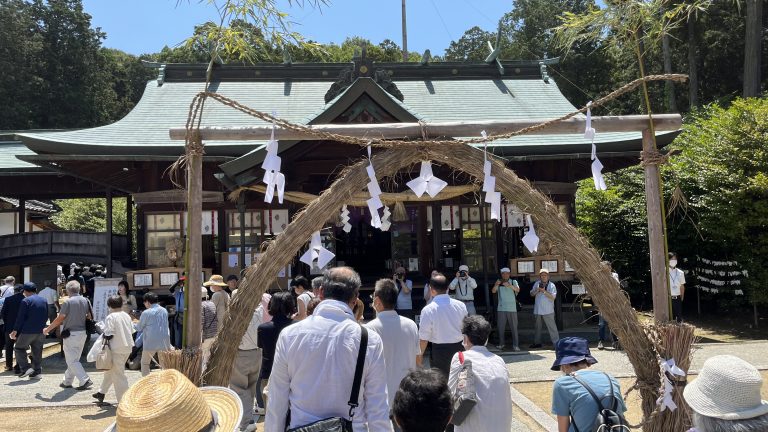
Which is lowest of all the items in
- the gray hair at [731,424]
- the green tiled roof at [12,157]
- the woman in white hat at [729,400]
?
the gray hair at [731,424]

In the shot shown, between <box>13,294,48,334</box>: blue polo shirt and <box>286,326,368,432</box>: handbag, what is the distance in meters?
8.23

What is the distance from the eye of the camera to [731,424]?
7.38 ft

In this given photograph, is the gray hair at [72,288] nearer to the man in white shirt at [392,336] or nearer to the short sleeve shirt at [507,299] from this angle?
the man in white shirt at [392,336]

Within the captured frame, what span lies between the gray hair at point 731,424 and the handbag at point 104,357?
7.04 m

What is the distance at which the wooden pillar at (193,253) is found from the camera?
457 centimetres

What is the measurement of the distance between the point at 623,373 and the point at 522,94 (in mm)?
10861

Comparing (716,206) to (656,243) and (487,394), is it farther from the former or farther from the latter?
(487,394)

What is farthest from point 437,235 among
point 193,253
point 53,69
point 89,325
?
point 53,69

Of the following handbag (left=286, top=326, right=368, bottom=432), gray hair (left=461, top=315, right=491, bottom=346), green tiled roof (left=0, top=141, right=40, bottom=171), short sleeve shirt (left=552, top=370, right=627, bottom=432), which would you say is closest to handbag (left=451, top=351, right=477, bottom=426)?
gray hair (left=461, top=315, right=491, bottom=346)

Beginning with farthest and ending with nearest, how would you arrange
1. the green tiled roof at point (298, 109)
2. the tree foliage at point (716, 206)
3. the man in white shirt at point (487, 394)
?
1. the tree foliage at point (716, 206)
2. the green tiled roof at point (298, 109)
3. the man in white shirt at point (487, 394)

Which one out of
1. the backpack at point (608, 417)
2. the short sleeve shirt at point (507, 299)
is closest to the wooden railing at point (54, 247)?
the short sleeve shirt at point (507, 299)

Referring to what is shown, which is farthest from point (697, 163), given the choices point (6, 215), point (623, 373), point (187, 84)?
point (6, 215)

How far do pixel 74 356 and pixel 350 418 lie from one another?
7357 millimetres

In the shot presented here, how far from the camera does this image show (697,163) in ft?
50.2
